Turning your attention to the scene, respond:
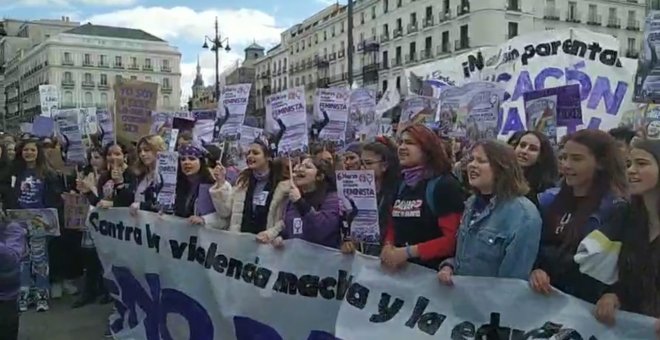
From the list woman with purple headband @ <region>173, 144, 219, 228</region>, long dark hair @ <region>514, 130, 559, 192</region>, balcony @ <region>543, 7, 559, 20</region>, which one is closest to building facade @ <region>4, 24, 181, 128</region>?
balcony @ <region>543, 7, 559, 20</region>

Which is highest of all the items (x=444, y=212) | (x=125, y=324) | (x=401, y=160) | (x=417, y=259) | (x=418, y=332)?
(x=401, y=160)

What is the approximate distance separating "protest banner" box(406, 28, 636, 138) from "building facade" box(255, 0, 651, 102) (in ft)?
122

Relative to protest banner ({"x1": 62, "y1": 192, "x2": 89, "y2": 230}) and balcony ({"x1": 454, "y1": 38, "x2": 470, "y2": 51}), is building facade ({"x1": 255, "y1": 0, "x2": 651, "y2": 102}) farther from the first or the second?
protest banner ({"x1": 62, "y1": 192, "x2": 89, "y2": 230})

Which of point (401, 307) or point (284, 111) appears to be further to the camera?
point (284, 111)

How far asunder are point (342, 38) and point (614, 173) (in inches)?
3061

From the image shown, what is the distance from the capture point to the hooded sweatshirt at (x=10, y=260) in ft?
13.6

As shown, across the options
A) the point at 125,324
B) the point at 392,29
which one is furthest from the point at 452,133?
the point at 392,29

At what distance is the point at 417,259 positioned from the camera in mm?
3824

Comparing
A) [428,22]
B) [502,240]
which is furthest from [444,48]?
[502,240]

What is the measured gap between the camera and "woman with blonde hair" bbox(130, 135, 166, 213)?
608 cm

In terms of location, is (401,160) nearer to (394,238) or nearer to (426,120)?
(394,238)

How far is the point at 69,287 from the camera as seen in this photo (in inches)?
309

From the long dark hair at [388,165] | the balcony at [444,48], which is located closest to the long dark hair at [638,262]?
the long dark hair at [388,165]

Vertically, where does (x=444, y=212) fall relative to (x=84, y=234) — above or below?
above
